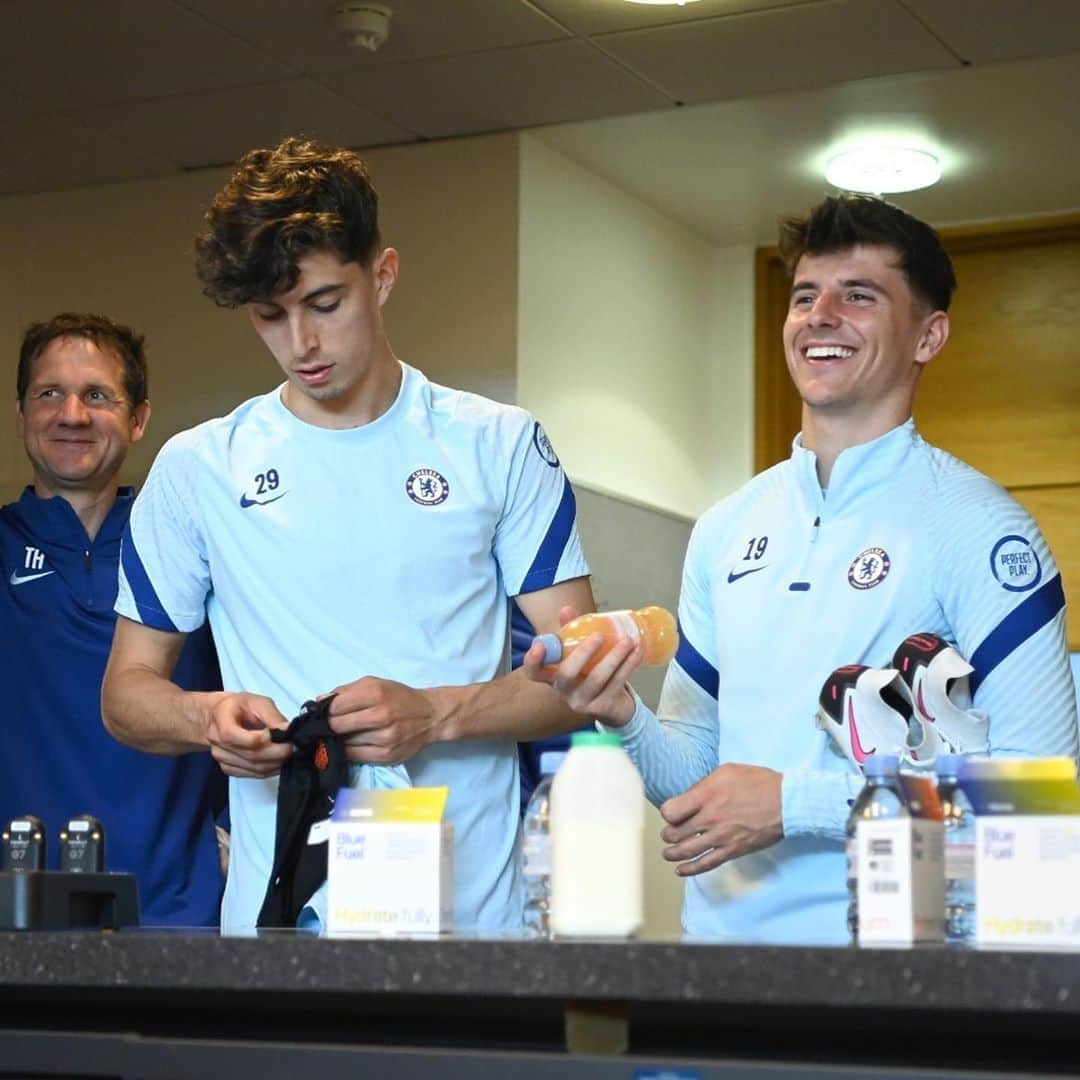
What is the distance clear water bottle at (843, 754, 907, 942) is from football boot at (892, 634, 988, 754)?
472 mm

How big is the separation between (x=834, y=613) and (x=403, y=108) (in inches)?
104

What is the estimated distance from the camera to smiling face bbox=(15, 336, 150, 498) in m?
2.91

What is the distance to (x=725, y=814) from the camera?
1943mm

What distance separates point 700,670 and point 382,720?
507 mm

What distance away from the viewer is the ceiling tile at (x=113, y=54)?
12.9 ft

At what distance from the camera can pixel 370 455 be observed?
7.54ft

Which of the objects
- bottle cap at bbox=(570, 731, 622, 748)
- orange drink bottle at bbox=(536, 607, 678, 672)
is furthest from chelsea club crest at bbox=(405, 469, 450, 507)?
bottle cap at bbox=(570, 731, 622, 748)

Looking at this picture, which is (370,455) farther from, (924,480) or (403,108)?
(403,108)

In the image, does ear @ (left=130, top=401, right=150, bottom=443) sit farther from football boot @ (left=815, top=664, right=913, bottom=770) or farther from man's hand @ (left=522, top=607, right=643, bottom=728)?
football boot @ (left=815, top=664, right=913, bottom=770)

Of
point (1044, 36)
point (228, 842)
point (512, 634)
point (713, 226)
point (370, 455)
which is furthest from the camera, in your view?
point (713, 226)

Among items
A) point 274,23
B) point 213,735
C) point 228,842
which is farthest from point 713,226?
point 213,735

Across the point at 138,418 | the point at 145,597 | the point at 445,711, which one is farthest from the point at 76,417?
the point at 445,711

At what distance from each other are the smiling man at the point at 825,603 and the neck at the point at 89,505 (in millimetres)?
986

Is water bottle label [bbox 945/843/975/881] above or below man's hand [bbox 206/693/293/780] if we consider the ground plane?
below
